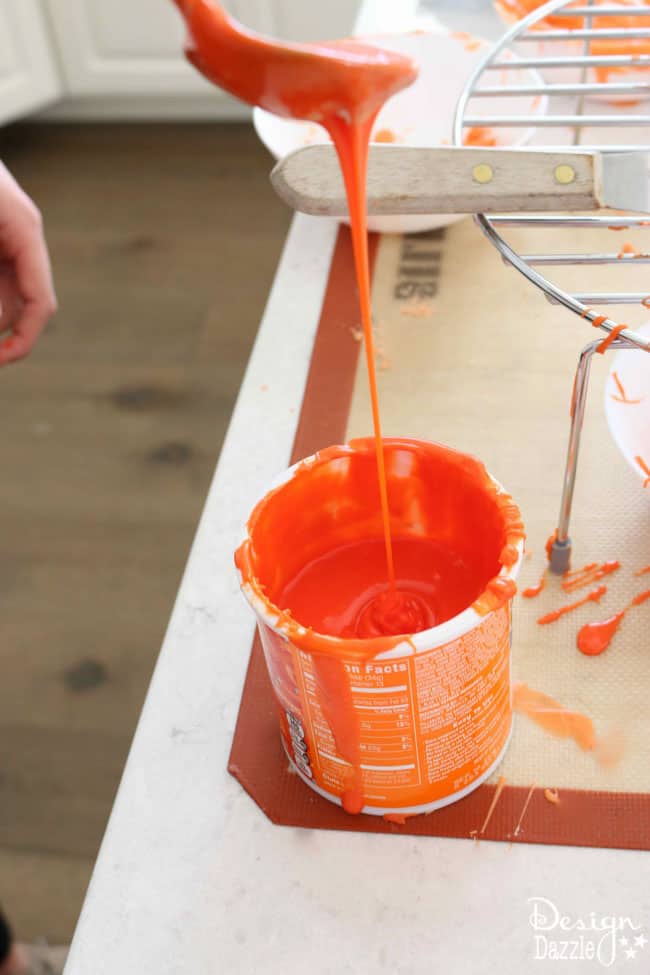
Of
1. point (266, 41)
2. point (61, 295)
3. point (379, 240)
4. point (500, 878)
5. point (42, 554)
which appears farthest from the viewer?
point (61, 295)

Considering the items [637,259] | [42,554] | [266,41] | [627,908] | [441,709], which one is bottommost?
[42,554]

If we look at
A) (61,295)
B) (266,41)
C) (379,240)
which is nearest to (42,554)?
(61,295)

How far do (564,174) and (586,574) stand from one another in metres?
0.28

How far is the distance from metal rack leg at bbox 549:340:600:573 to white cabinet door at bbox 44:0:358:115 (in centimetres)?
163

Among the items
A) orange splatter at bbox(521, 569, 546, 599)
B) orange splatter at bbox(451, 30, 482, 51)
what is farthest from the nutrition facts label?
orange splatter at bbox(451, 30, 482, 51)

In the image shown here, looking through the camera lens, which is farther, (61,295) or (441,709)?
(61,295)

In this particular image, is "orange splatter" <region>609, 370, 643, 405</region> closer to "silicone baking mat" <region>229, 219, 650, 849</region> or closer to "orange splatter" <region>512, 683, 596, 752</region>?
"silicone baking mat" <region>229, 219, 650, 849</region>

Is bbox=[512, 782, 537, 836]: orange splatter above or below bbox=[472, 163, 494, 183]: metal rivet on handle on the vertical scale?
below

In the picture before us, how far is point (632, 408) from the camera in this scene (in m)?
0.68

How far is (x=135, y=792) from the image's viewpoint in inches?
24.6

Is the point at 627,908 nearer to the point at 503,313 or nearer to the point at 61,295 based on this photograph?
Result: the point at 503,313

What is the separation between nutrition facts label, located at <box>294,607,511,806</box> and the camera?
51 centimetres

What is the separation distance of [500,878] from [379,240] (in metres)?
0.61

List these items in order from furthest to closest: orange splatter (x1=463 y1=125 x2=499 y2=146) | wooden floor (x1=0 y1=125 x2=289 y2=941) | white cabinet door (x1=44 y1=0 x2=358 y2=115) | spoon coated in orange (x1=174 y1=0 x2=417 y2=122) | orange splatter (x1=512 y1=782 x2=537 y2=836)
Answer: white cabinet door (x1=44 y1=0 x2=358 y2=115) → wooden floor (x1=0 y1=125 x2=289 y2=941) → orange splatter (x1=463 y1=125 x2=499 y2=146) → orange splatter (x1=512 y1=782 x2=537 y2=836) → spoon coated in orange (x1=174 y1=0 x2=417 y2=122)
